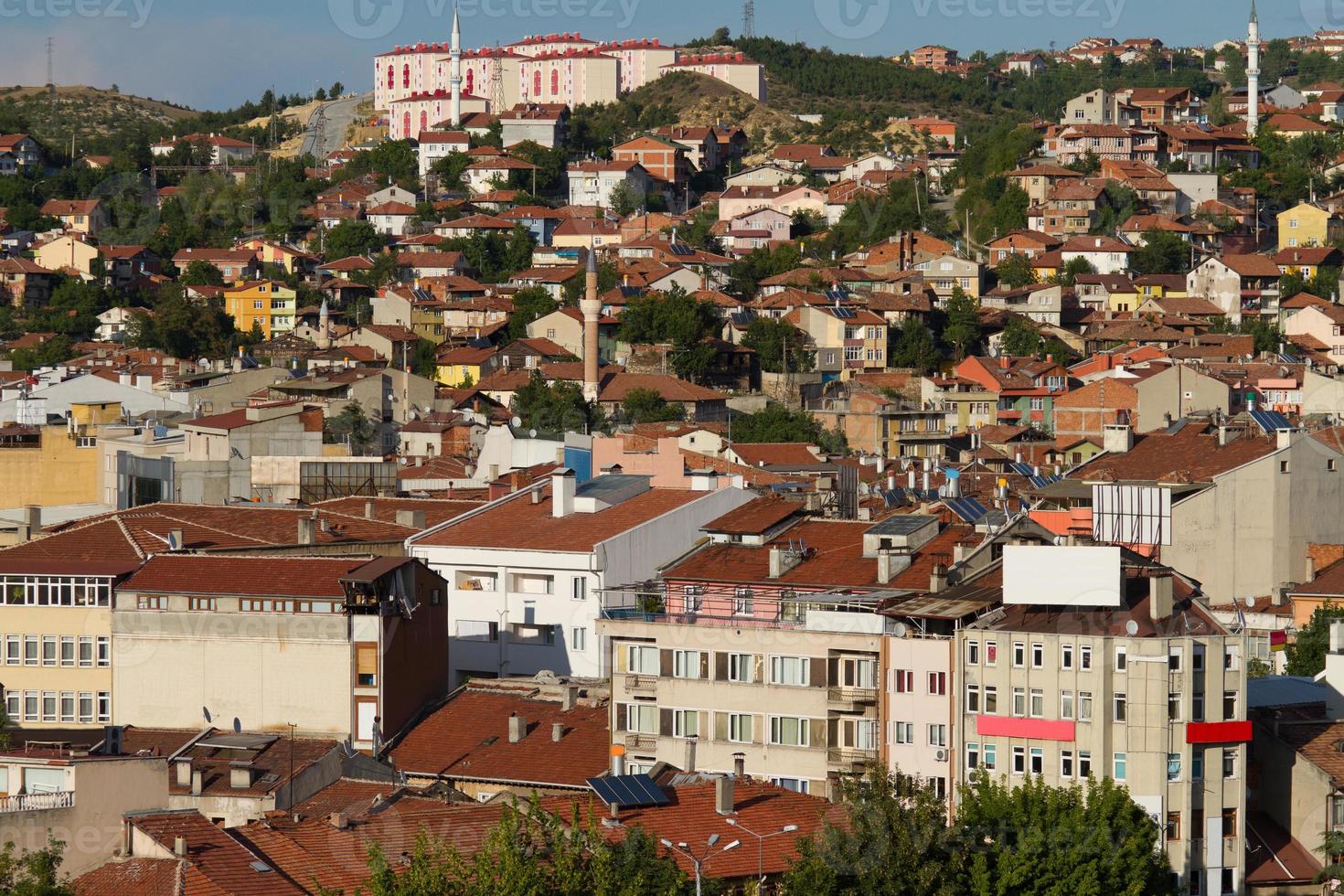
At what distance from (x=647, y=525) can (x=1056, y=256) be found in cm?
6093

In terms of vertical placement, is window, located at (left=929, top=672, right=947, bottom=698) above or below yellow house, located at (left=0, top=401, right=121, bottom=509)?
below

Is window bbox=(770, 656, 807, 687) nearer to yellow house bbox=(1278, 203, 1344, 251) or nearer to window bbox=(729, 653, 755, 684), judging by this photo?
window bbox=(729, 653, 755, 684)

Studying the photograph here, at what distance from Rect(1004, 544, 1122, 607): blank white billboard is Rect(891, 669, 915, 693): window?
1.37 m

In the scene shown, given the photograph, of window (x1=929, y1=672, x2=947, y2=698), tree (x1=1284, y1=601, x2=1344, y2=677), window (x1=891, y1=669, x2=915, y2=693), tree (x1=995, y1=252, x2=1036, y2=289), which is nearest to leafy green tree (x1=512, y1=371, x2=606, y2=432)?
tree (x1=995, y1=252, x2=1036, y2=289)

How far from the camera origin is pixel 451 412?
6353 cm

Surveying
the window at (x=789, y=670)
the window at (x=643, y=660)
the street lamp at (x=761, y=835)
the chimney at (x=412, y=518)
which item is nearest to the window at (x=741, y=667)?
the window at (x=789, y=670)

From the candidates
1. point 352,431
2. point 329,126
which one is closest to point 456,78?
point 329,126

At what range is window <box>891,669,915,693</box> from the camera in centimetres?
2512

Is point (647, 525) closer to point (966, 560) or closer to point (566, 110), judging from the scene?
point (966, 560)

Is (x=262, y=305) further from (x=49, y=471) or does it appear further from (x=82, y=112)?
(x=82, y=112)

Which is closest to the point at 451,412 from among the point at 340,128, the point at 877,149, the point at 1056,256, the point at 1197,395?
the point at 1197,395

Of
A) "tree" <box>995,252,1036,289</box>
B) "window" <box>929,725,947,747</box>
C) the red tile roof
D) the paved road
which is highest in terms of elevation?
the paved road

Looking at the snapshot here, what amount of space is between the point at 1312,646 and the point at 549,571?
8.93 meters

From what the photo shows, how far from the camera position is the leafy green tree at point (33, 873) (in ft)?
60.1
